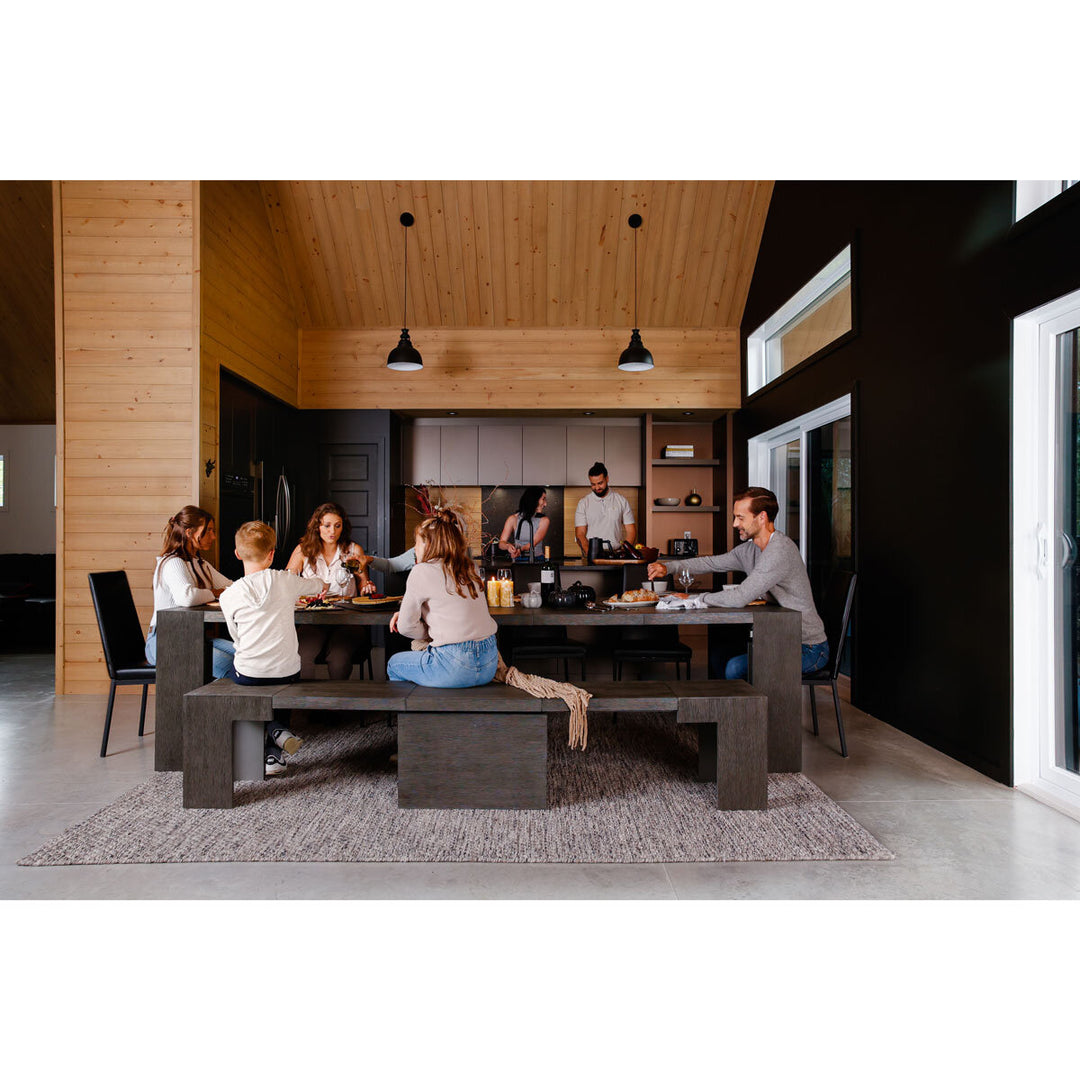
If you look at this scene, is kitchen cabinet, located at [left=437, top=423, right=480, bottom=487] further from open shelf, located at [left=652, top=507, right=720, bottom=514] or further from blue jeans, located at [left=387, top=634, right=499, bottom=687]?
blue jeans, located at [left=387, top=634, right=499, bottom=687]

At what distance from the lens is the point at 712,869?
2.33 m

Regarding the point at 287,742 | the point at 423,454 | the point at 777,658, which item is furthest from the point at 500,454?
the point at 287,742

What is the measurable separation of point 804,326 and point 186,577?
490 centimetres

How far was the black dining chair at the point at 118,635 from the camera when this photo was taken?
3.56 meters

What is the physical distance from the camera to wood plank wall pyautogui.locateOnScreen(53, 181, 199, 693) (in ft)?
15.6

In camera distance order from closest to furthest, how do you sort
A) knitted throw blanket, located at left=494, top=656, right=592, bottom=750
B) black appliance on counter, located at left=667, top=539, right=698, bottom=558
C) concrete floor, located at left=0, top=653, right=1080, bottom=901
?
concrete floor, located at left=0, top=653, right=1080, bottom=901, knitted throw blanket, located at left=494, top=656, right=592, bottom=750, black appliance on counter, located at left=667, top=539, right=698, bottom=558

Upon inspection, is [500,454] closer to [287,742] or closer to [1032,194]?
[287,742]

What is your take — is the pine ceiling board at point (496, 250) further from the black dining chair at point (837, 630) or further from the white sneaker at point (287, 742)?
the white sneaker at point (287, 742)

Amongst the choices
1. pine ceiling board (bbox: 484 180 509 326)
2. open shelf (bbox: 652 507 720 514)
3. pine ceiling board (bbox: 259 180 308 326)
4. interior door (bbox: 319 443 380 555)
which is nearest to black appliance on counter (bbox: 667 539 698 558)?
open shelf (bbox: 652 507 720 514)

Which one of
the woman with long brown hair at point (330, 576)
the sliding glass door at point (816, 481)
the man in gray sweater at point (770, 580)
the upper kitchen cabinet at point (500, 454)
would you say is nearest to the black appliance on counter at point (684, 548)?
the sliding glass door at point (816, 481)

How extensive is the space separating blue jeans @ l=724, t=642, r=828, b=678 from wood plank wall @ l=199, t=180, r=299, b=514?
3514 mm

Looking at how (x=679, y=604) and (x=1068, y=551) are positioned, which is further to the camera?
(x=679, y=604)

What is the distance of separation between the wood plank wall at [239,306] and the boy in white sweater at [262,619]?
1.96 metres
